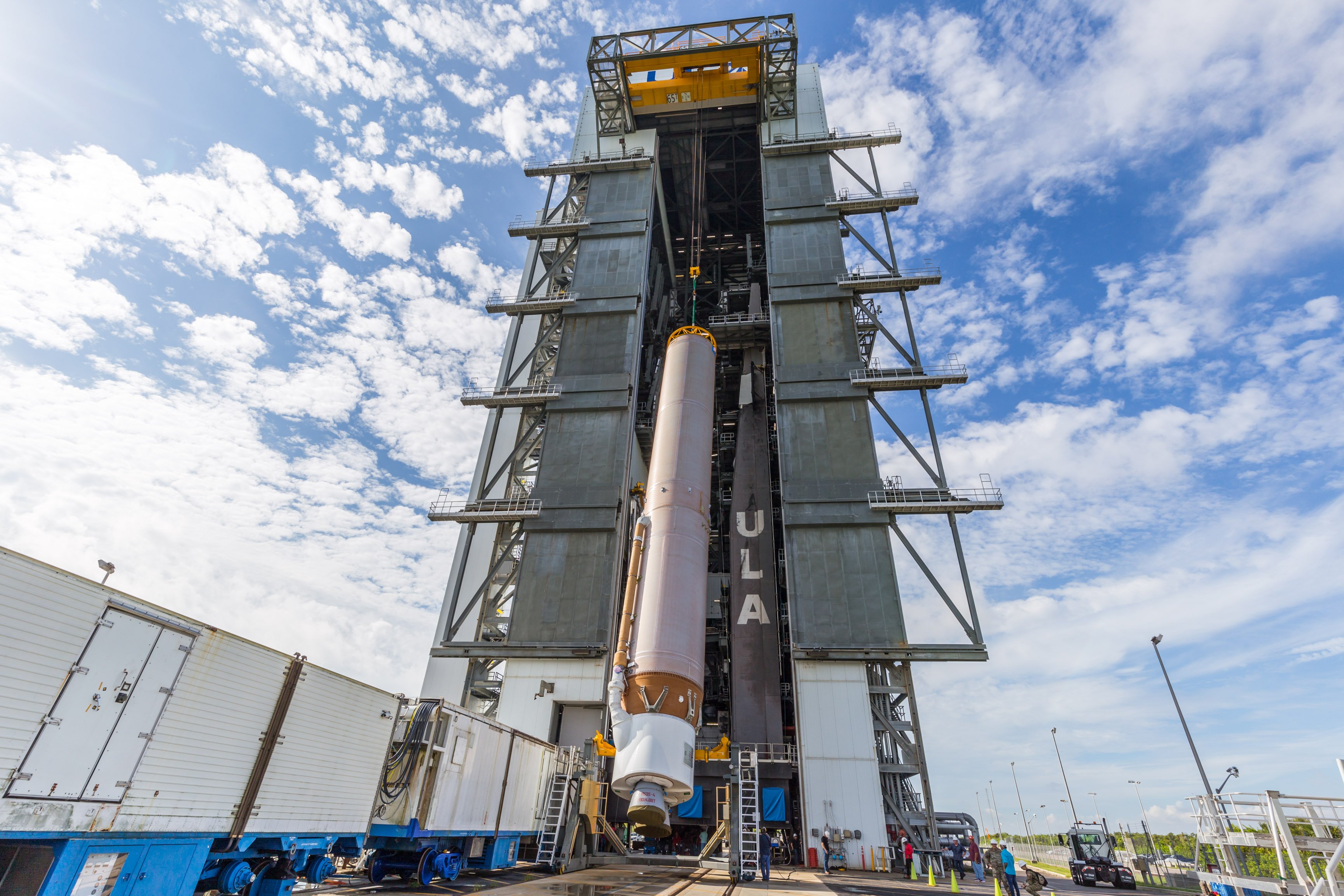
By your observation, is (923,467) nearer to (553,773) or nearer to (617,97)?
(553,773)

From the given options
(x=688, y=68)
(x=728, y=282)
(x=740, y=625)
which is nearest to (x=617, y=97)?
(x=688, y=68)

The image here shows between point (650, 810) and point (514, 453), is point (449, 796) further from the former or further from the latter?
point (514, 453)

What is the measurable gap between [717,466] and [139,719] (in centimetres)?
3115

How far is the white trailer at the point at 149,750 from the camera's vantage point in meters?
6.54

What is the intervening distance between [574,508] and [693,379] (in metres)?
9.69

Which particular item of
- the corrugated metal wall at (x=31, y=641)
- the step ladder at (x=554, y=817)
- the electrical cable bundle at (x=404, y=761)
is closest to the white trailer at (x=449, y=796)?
the electrical cable bundle at (x=404, y=761)

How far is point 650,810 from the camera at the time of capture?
14664 millimetres

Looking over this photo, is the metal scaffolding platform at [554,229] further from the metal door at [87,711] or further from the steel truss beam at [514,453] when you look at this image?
the metal door at [87,711]

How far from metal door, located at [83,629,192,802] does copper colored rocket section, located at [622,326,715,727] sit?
10.6 meters

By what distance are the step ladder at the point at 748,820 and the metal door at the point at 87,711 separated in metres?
14.5

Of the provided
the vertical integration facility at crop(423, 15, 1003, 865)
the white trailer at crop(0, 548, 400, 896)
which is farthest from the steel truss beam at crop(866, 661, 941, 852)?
the white trailer at crop(0, 548, 400, 896)

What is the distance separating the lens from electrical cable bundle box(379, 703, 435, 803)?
11516 millimetres

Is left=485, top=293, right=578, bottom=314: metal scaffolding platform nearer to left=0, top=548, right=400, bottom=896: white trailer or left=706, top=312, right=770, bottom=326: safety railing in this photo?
left=706, top=312, right=770, bottom=326: safety railing

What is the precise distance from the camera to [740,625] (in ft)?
92.4
